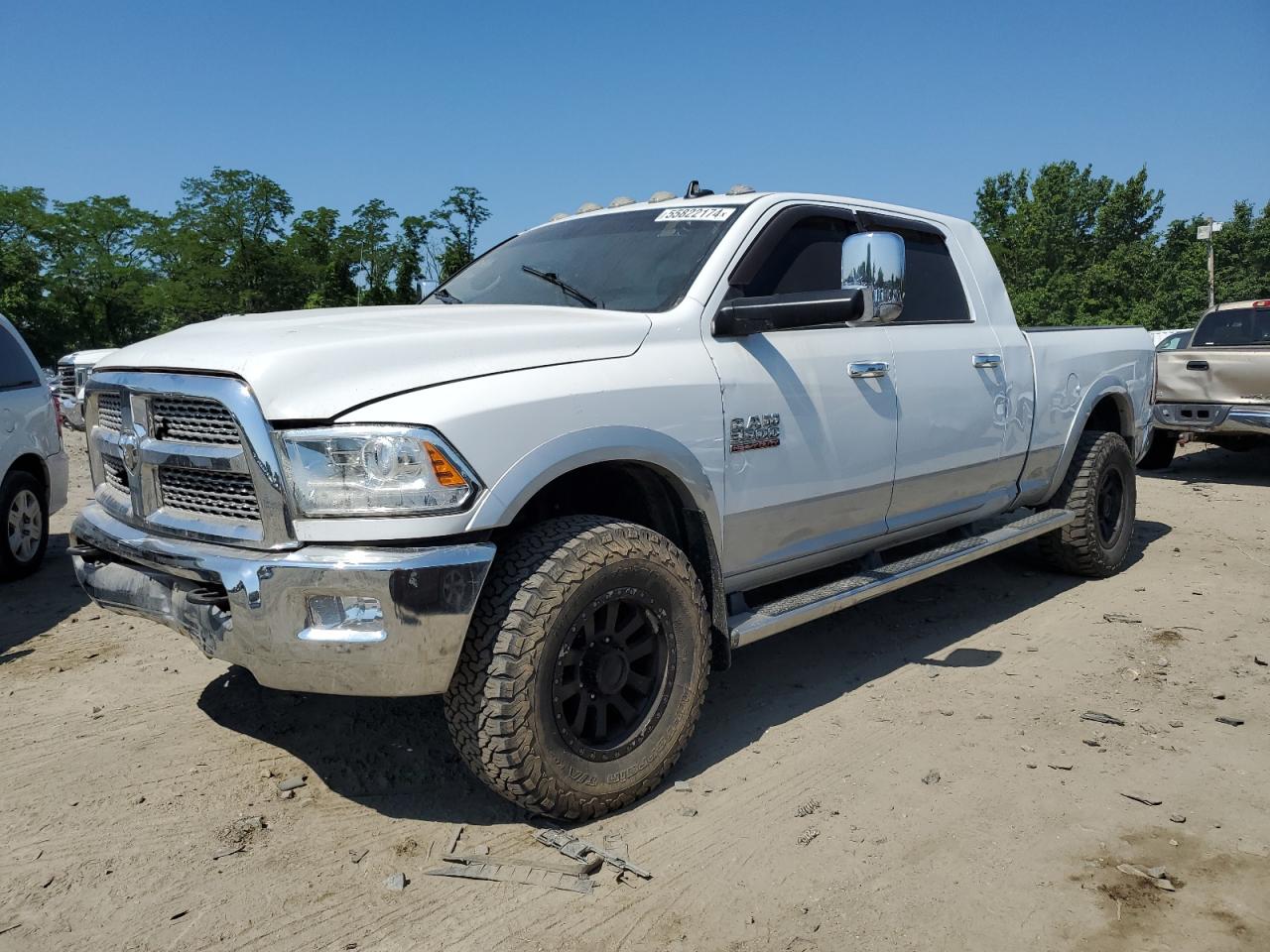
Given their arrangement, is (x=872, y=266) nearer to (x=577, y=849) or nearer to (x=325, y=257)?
(x=577, y=849)

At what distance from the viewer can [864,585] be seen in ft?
12.4

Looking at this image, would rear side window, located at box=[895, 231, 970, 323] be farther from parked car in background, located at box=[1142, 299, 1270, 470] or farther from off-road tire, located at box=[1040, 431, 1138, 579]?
parked car in background, located at box=[1142, 299, 1270, 470]

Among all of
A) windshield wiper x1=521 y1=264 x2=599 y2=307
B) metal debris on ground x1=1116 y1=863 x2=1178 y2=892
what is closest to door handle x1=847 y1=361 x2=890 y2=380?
windshield wiper x1=521 y1=264 x2=599 y2=307

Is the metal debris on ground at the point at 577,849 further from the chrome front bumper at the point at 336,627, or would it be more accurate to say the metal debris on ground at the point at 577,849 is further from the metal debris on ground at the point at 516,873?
the chrome front bumper at the point at 336,627

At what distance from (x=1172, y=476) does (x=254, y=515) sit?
9990 mm

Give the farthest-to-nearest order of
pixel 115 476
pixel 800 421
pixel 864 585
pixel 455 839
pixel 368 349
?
pixel 864 585 < pixel 800 421 < pixel 115 476 < pixel 455 839 < pixel 368 349

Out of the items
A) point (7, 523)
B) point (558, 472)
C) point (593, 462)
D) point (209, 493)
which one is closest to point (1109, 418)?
point (593, 462)

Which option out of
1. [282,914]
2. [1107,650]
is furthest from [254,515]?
[1107,650]

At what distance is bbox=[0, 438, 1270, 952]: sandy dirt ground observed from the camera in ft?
7.94

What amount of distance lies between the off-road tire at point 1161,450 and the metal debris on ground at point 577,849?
29.9 feet

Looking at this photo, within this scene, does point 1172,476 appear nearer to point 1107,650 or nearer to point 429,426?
point 1107,650

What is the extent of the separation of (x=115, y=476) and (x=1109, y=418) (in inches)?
216

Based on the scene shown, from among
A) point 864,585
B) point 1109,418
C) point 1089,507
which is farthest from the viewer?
point 1109,418

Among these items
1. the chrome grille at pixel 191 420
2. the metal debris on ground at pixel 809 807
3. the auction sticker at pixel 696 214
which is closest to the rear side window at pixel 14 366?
the chrome grille at pixel 191 420
